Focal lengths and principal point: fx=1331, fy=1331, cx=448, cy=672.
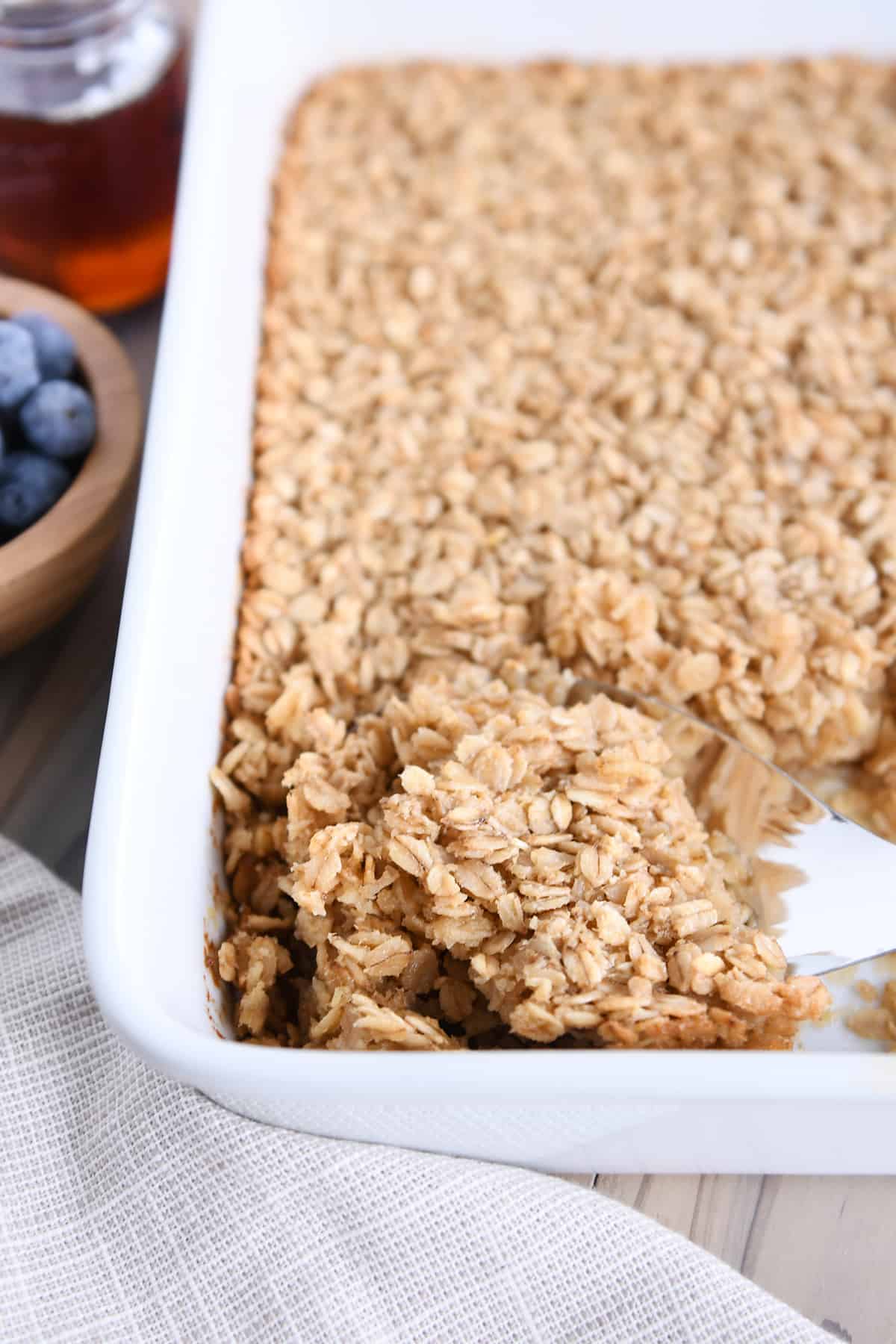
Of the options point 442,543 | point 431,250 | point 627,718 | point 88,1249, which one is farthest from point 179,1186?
point 431,250

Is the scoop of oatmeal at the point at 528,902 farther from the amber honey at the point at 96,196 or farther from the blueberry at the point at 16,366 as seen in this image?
the amber honey at the point at 96,196

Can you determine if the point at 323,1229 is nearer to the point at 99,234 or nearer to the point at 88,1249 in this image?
the point at 88,1249

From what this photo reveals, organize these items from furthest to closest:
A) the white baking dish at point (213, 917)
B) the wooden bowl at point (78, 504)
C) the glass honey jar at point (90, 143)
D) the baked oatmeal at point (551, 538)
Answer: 1. the glass honey jar at point (90, 143)
2. the wooden bowl at point (78, 504)
3. the baked oatmeal at point (551, 538)
4. the white baking dish at point (213, 917)

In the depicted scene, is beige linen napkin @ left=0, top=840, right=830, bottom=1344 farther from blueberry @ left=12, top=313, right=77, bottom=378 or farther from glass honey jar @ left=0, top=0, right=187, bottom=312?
glass honey jar @ left=0, top=0, right=187, bottom=312

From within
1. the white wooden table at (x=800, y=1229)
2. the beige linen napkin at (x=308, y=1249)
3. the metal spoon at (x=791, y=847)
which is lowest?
the white wooden table at (x=800, y=1229)

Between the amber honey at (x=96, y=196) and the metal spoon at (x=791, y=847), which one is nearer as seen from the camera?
the metal spoon at (x=791, y=847)

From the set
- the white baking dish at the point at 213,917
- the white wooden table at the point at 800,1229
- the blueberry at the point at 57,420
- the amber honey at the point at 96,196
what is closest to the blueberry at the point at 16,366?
the blueberry at the point at 57,420

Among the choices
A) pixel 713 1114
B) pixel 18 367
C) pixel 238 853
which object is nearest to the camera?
pixel 713 1114
